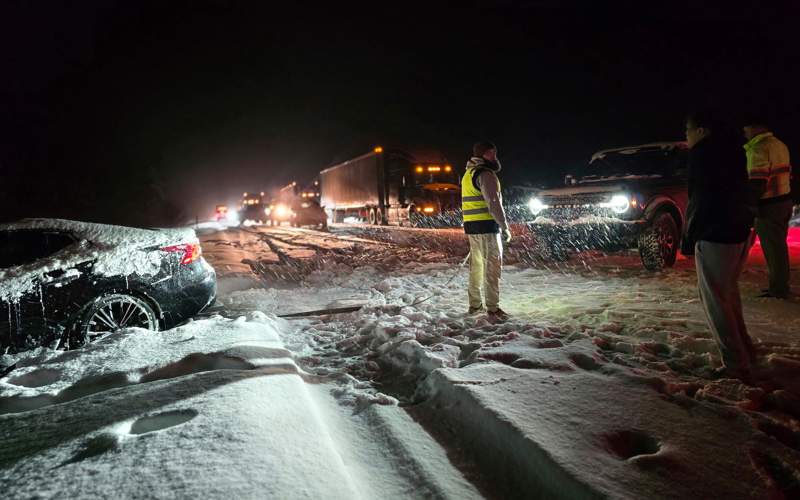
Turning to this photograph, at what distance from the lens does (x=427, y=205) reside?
22297 millimetres

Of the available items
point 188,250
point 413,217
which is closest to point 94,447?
point 188,250

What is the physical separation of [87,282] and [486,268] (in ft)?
13.7

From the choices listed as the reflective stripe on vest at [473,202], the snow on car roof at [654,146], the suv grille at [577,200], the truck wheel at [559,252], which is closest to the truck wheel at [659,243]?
the suv grille at [577,200]

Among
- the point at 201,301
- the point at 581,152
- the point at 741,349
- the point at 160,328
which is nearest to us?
the point at 741,349

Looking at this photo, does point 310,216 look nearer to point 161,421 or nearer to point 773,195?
point 773,195

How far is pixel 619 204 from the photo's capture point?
25.1ft

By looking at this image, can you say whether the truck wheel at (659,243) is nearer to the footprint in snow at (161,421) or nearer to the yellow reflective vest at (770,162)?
the yellow reflective vest at (770,162)

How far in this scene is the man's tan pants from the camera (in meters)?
5.16

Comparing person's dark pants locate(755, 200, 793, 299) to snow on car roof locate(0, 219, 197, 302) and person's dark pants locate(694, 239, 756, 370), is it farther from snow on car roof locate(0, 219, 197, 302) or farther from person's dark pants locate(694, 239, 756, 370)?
snow on car roof locate(0, 219, 197, 302)

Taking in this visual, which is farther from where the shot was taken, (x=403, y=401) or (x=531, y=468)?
(x=403, y=401)

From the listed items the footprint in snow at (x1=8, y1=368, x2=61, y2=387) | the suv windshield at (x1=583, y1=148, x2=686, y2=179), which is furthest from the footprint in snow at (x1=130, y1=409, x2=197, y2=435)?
the suv windshield at (x1=583, y1=148, x2=686, y2=179)

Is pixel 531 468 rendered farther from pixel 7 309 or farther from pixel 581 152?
pixel 581 152

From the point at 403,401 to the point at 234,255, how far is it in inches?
450

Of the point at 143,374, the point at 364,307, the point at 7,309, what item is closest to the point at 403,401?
the point at 143,374
